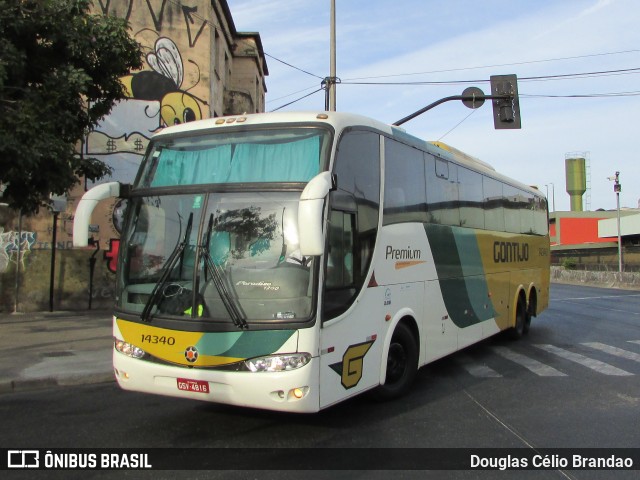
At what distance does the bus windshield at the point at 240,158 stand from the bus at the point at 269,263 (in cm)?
1

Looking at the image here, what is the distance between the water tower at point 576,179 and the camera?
85.4 m

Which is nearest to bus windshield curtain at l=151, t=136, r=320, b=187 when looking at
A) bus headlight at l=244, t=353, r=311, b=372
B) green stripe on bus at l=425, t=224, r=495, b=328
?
bus headlight at l=244, t=353, r=311, b=372

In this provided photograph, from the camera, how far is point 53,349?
9453 millimetres

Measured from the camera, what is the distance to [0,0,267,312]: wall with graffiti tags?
14.4 metres

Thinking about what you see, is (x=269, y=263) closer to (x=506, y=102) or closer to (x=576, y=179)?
(x=506, y=102)

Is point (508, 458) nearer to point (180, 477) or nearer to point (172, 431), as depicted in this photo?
point (180, 477)

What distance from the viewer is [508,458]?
473 cm

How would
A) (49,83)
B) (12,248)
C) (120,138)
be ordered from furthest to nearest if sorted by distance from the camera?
1. (120,138)
2. (12,248)
3. (49,83)

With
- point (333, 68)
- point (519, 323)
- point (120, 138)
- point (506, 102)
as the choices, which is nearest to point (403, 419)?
point (519, 323)

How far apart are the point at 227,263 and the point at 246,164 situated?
0.99m

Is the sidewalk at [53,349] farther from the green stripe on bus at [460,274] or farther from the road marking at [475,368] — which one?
the road marking at [475,368]

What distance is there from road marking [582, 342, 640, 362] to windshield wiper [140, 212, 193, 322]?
7970 millimetres

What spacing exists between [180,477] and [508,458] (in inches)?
108

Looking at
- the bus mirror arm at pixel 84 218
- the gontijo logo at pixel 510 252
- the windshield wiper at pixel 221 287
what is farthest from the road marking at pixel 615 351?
the bus mirror arm at pixel 84 218
